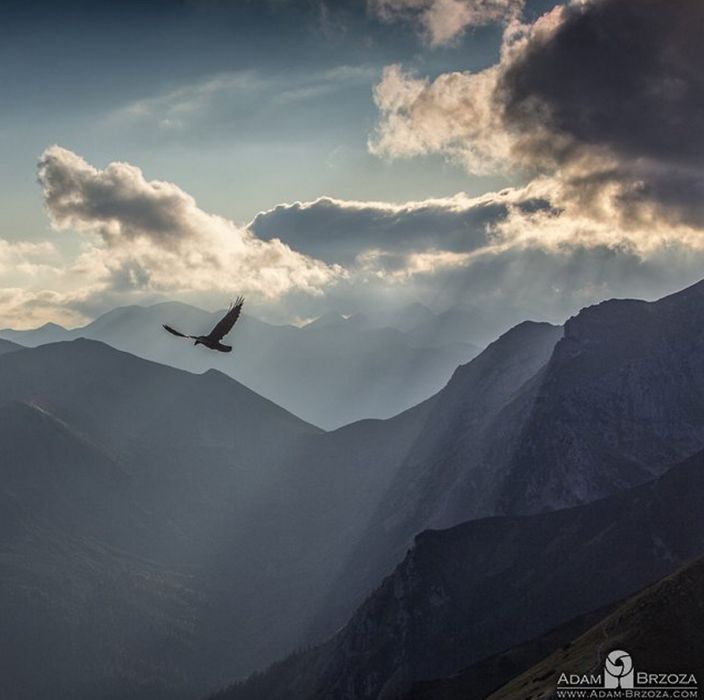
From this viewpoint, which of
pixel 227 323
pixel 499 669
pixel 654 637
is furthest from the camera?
pixel 499 669

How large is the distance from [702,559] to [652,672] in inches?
1016

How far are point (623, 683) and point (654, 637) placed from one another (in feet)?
29.2

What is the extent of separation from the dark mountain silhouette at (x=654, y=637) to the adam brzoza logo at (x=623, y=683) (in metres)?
1.00

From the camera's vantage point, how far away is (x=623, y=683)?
103750 millimetres

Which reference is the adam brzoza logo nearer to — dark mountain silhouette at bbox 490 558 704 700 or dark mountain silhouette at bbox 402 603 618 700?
dark mountain silhouette at bbox 490 558 704 700

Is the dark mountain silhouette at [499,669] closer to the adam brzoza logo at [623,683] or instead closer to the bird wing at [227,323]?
the adam brzoza logo at [623,683]

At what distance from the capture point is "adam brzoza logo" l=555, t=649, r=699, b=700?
99.5 metres

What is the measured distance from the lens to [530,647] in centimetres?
17512

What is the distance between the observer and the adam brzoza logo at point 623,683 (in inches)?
3919

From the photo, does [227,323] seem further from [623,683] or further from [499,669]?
[499,669]

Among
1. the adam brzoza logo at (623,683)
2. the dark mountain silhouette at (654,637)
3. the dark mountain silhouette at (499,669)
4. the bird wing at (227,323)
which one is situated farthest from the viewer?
the dark mountain silhouette at (499,669)

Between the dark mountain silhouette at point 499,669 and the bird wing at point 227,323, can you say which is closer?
the bird wing at point 227,323

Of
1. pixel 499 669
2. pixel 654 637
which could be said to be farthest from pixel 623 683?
pixel 499 669

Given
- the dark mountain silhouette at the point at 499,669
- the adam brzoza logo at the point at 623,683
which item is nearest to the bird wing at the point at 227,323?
the adam brzoza logo at the point at 623,683
